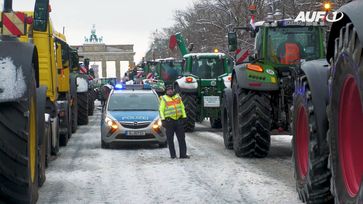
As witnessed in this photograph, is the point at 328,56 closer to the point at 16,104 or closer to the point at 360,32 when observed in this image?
the point at 360,32

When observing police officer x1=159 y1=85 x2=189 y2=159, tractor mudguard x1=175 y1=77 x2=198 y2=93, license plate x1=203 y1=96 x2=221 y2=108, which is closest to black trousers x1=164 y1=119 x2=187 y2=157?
police officer x1=159 y1=85 x2=189 y2=159

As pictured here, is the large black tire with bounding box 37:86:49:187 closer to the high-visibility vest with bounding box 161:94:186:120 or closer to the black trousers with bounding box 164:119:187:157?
the black trousers with bounding box 164:119:187:157

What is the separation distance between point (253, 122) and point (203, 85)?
8303 millimetres

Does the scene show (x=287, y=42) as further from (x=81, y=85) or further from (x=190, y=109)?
(x=81, y=85)

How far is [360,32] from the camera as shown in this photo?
14.6 ft

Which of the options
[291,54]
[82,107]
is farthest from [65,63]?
[291,54]

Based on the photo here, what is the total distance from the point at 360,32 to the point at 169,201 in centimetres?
416

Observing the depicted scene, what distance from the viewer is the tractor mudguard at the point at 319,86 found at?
6.27 metres

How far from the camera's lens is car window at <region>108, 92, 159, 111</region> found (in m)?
16.1

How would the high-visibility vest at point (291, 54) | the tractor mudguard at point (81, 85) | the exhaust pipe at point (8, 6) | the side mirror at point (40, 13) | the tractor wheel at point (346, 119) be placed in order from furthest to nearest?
the tractor mudguard at point (81, 85) → the high-visibility vest at point (291, 54) → the side mirror at point (40, 13) → the exhaust pipe at point (8, 6) → the tractor wheel at point (346, 119)

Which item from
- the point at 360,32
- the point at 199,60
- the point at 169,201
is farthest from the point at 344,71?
the point at 199,60

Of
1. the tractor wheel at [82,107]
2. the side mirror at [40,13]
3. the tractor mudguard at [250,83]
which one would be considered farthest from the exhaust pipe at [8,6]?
the tractor wheel at [82,107]

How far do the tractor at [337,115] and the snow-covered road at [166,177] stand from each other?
5.08 ft

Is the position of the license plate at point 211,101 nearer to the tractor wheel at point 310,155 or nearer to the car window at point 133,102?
the car window at point 133,102
